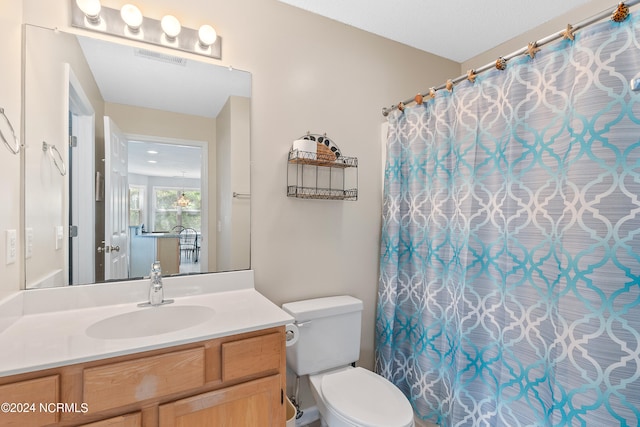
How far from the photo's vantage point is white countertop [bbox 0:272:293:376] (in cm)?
88

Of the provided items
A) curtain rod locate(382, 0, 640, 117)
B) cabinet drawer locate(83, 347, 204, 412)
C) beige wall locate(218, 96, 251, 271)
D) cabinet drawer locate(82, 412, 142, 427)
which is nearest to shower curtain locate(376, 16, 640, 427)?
curtain rod locate(382, 0, 640, 117)

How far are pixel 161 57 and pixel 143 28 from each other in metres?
0.13

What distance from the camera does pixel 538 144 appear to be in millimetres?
1276

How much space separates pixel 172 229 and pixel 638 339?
193 cm

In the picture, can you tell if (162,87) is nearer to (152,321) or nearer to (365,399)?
(152,321)

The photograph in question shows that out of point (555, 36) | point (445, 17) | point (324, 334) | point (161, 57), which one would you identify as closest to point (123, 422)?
point (324, 334)

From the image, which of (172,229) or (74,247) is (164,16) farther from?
(74,247)

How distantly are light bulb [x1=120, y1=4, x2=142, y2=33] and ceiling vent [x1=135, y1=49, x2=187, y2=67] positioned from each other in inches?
4.1

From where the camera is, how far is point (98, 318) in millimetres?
1188

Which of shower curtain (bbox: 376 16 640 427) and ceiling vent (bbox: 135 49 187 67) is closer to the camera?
shower curtain (bbox: 376 16 640 427)

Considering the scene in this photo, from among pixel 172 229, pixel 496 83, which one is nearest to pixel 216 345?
pixel 172 229

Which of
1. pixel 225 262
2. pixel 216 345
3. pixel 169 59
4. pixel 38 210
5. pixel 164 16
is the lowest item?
pixel 216 345

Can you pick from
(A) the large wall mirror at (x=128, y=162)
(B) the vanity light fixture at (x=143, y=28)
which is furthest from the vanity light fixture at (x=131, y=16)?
(A) the large wall mirror at (x=128, y=162)

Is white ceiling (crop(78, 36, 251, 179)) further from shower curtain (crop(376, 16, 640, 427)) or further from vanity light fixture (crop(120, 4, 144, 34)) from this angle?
shower curtain (crop(376, 16, 640, 427))
